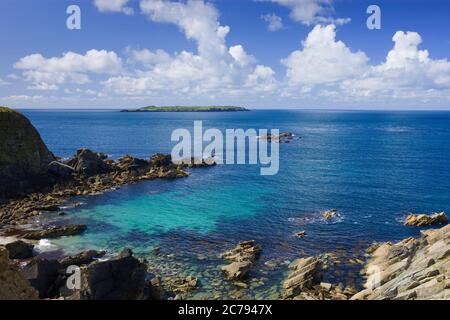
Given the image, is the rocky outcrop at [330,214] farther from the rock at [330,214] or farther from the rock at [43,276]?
the rock at [43,276]

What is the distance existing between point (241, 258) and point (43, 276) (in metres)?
22.3

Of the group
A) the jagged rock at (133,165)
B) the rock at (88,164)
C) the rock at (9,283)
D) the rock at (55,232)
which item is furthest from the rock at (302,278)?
the jagged rock at (133,165)

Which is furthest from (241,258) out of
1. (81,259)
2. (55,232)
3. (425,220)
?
(425,220)

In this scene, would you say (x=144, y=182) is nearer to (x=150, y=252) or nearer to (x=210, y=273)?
(x=150, y=252)

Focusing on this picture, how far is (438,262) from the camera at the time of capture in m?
37.5

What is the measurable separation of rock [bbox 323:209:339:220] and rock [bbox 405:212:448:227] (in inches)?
443

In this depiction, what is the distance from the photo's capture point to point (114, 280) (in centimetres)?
3556

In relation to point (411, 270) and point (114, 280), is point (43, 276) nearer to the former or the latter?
point (114, 280)

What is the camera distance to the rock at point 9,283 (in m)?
23.7

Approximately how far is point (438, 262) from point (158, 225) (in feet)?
132

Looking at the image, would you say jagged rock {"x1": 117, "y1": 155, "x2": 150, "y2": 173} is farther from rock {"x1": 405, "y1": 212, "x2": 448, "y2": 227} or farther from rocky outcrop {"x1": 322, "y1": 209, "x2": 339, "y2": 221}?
rock {"x1": 405, "y1": 212, "x2": 448, "y2": 227}

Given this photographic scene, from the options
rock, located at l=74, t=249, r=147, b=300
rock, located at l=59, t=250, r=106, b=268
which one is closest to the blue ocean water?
rock, located at l=59, t=250, r=106, b=268

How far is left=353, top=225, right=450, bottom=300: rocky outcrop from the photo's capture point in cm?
3238
